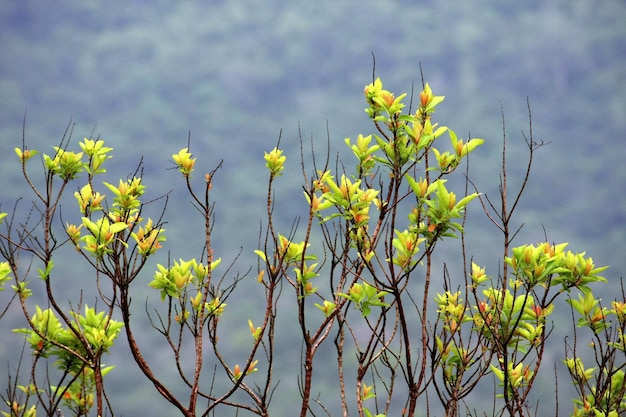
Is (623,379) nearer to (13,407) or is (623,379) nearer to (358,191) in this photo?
(358,191)

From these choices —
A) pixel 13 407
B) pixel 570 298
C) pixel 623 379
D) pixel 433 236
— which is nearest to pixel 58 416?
pixel 13 407

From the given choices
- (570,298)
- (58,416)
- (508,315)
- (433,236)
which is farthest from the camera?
(570,298)

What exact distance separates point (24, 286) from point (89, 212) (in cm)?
58

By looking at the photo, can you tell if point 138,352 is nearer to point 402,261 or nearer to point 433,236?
point 402,261

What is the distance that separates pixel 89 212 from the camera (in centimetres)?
360

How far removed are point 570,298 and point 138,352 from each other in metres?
2.62

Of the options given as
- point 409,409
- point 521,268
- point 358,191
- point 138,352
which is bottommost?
point 409,409

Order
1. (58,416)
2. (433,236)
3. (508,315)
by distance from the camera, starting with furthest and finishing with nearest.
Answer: (58,416), (508,315), (433,236)

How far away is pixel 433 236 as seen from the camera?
2.81 metres

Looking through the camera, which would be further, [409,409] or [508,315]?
[508,315]

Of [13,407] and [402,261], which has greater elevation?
[402,261]

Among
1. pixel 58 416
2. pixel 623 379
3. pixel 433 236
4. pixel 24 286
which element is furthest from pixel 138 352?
pixel 623 379

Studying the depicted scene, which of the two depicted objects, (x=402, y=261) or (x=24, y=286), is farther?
(x=24, y=286)

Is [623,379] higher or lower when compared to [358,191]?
lower
